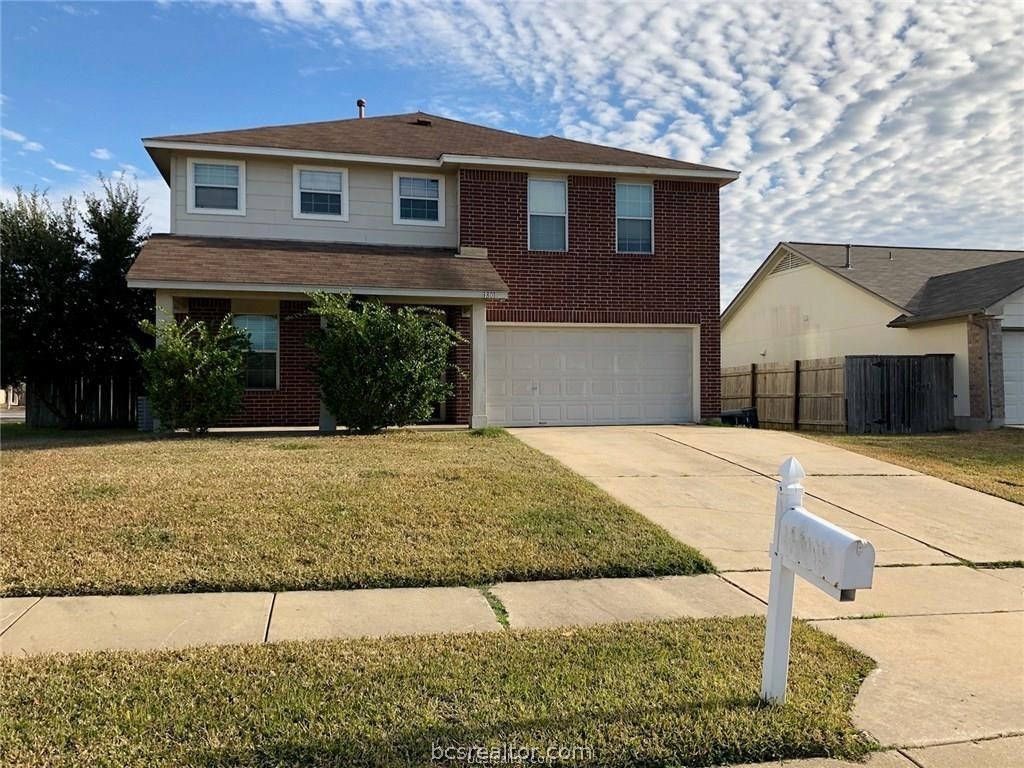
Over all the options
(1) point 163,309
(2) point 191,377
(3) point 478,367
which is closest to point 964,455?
(3) point 478,367

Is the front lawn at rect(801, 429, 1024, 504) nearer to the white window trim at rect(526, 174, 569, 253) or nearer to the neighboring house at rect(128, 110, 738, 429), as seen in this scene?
the neighboring house at rect(128, 110, 738, 429)

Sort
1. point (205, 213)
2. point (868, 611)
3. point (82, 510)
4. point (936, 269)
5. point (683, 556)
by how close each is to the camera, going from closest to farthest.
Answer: point (868, 611), point (683, 556), point (82, 510), point (205, 213), point (936, 269)

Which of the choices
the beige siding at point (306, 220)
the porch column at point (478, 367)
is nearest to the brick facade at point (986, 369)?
the porch column at point (478, 367)

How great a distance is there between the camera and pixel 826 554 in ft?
10.9

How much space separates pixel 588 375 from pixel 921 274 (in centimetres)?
1294

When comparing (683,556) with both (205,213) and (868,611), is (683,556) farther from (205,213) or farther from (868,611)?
(205,213)

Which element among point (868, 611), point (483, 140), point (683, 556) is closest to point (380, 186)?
point (483, 140)

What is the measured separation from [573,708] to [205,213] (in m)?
14.4

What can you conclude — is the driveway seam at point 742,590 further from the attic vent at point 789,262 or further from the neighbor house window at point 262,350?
the attic vent at point 789,262

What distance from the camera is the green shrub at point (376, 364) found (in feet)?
41.6

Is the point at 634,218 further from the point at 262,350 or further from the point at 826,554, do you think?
the point at 826,554

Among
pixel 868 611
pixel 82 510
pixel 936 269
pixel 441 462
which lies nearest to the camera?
pixel 868 611

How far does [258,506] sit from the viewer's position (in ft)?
23.5

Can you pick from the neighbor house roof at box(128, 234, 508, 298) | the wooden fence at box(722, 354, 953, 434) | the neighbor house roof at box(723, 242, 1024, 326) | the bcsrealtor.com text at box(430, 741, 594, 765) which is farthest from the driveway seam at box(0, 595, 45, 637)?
the neighbor house roof at box(723, 242, 1024, 326)
